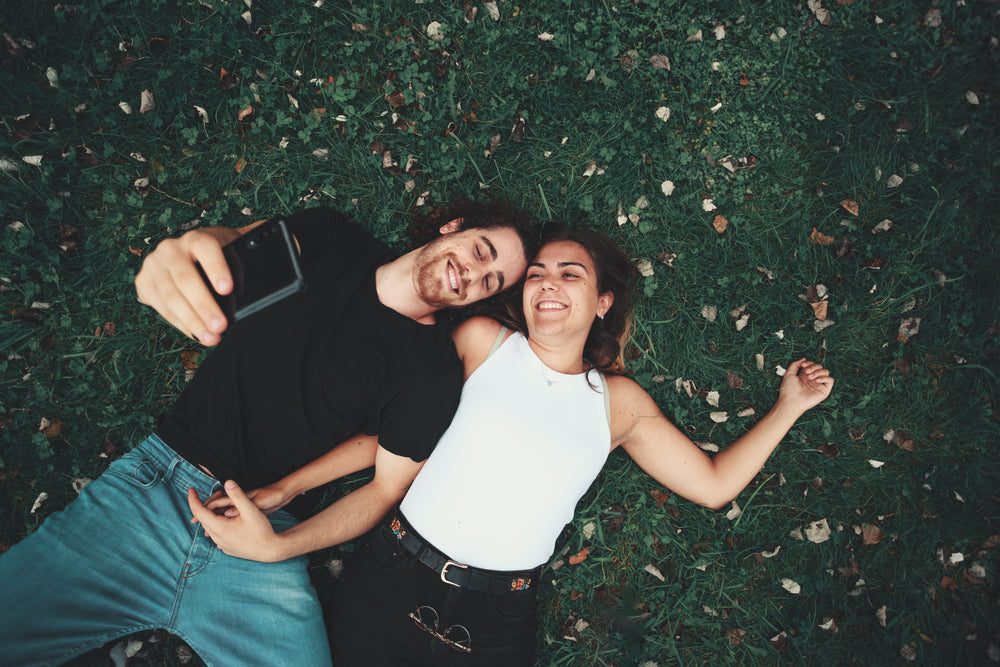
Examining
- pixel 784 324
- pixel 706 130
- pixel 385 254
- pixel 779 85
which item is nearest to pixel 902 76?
pixel 779 85

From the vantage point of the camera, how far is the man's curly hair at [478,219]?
427cm

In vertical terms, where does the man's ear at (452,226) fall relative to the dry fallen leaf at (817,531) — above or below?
above

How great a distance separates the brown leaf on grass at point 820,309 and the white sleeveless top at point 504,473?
2423 millimetres

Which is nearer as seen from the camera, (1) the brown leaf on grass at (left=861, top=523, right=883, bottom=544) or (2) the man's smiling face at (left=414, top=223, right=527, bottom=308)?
(2) the man's smiling face at (left=414, top=223, right=527, bottom=308)

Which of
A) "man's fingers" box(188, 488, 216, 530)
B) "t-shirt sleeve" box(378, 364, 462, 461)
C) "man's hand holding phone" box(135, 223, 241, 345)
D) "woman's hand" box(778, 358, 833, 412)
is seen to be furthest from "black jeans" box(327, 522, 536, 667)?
"woman's hand" box(778, 358, 833, 412)

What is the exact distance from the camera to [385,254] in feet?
13.5

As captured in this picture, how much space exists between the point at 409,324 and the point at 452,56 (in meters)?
2.55

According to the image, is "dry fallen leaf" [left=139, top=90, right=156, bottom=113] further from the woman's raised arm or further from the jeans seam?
the woman's raised arm

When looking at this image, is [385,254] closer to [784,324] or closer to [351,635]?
[351,635]

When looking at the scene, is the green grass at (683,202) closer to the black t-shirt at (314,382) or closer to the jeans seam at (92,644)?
the black t-shirt at (314,382)

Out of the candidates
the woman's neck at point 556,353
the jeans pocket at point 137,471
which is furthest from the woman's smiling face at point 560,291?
the jeans pocket at point 137,471

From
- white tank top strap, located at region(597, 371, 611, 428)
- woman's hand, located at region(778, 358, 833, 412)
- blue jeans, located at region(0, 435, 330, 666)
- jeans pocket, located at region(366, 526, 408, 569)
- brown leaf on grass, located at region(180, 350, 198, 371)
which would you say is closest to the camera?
blue jeans, located at region(0, 435, 330, 666)

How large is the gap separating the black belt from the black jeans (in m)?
0.05

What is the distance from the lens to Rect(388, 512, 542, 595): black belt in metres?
3.73
